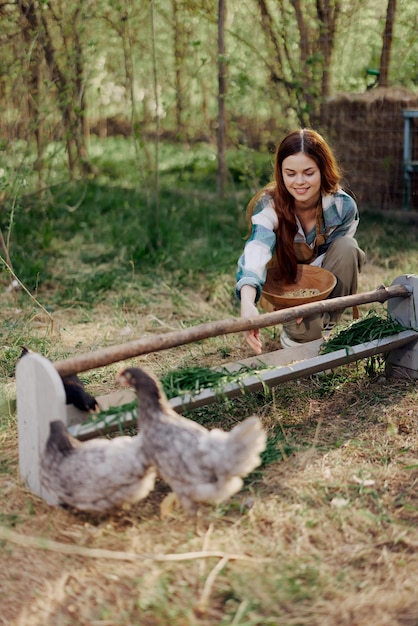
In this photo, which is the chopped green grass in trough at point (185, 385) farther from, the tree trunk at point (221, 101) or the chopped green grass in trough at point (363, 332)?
the tree trunk at point (221, 101)

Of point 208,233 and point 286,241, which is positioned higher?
point 286,241

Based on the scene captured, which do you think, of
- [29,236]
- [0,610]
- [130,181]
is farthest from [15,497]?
[130,181]

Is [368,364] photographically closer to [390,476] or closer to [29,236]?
→ [390,476]

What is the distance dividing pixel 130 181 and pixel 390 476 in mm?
6331

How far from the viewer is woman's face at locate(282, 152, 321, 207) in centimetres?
336

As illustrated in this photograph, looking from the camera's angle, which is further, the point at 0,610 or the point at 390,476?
the point at 390,476

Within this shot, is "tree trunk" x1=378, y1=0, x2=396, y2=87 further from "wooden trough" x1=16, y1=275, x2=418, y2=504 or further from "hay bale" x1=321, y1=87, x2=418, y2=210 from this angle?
"wooden trough" x1=16, y1=275, x2=418, y2=504

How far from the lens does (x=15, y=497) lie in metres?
2.46

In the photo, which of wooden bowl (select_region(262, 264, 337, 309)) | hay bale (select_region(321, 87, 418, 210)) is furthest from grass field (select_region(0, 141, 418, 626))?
hay bale (select_region(321, 87, 418, 210))

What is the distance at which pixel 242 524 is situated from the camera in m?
2.28

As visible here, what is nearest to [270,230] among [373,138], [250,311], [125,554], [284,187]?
[284,187]

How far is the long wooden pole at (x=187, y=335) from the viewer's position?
7.82 ft

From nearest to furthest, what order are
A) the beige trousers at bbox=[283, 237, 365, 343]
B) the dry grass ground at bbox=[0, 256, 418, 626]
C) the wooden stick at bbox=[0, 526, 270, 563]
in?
1. the dry grass ground at bbox=[0, 256, 418, 626]
2. the wooden stick at bbox=[0, 526, 270, 563]
3. the beige trousers at bbox=[283, 237, 365, 343]

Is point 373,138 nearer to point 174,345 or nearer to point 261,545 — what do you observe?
point 174,345
